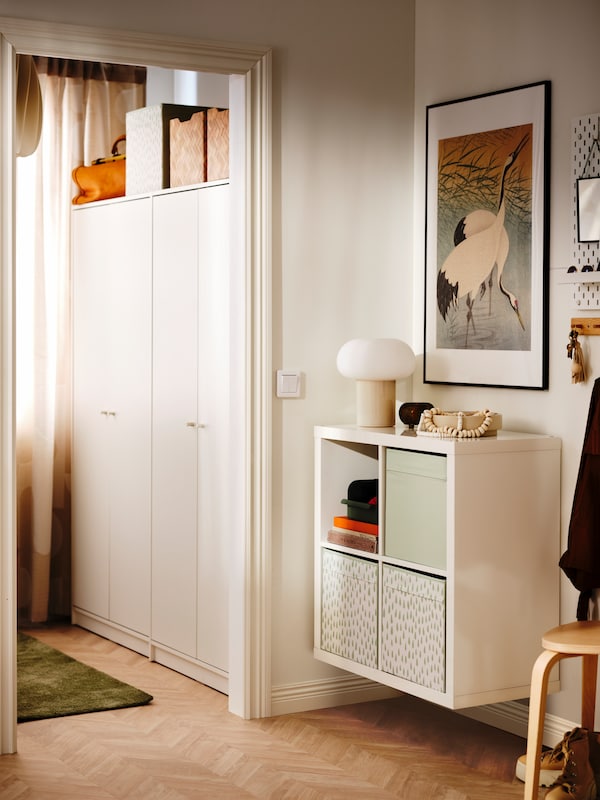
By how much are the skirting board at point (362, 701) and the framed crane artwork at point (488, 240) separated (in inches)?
42.4

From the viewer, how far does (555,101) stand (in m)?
3.50

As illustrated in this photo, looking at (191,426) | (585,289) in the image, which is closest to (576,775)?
(585,289)

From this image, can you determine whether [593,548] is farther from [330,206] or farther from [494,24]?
[494,24]

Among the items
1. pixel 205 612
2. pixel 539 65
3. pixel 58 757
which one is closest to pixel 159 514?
pixel 205 612

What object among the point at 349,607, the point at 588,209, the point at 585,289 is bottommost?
the point at 349,607

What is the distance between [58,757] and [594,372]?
201cm

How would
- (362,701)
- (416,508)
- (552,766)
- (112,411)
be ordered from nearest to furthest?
1. (552,766)
2. (416,508)
3. (362,701)
4. (112,411)

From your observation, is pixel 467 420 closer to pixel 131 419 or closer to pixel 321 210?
pixel 321 210

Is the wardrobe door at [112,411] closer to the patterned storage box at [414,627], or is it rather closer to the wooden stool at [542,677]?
the patterned storage box at [414,627]

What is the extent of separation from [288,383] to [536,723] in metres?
1.46

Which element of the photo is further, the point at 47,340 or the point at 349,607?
the point at 47,340

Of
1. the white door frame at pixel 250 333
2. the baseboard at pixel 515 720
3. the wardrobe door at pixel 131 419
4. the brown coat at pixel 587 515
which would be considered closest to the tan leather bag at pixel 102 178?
the wardrobe door at pixel 131 419

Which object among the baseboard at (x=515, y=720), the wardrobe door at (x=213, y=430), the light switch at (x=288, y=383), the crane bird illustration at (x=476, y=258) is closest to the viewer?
the baseboard at (x=515, y=720)

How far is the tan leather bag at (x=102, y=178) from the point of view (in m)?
4.94
